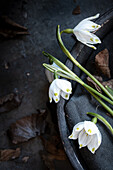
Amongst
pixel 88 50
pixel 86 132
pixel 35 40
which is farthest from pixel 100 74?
pixel 35 40

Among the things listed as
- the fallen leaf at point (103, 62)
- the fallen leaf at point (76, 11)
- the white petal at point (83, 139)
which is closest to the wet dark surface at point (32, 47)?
the fallen leaf at point (76, 11)

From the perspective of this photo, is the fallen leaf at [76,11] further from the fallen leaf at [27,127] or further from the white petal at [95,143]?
the white petal at [95,143]

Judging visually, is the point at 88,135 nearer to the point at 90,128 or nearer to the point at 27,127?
the point at 90,128

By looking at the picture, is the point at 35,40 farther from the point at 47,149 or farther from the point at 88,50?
the point at 47,149

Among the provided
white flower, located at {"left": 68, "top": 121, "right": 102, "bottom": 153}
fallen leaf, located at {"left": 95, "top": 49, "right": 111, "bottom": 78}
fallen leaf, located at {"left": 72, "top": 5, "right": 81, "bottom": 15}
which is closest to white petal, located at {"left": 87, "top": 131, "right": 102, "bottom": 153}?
white flower, located at {"left": 68, "top": 121, "right": 102, "bottom": 153}

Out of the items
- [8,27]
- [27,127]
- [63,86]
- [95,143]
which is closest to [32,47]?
[8,27]

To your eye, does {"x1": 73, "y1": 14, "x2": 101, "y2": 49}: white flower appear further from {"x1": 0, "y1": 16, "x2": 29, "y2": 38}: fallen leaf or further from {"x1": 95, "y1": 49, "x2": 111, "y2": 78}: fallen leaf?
{"x1": 0, "y1": 16, "x2": 29, "y2": 38}: fallen leaf
